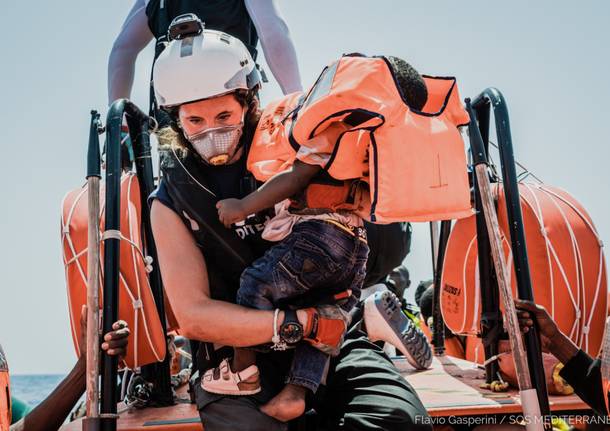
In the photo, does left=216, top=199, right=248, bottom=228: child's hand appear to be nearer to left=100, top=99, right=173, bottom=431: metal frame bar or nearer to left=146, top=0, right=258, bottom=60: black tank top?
left=100, top=99, right=173, bottom=431: metal frame bar

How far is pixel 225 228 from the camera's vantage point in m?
3.21

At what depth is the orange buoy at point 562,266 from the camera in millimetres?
3932

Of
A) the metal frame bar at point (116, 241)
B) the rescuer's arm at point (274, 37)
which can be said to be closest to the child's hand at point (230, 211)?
the metal frame bar at point (116, 241)

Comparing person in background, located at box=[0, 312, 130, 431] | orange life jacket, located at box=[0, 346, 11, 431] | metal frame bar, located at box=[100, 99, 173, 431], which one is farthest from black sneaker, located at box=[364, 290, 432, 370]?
orange life jacket, located at box=[0, 346, 11, 431]

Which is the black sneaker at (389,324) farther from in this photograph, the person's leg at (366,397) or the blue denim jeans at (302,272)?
the blue denim jeans at (302,272)

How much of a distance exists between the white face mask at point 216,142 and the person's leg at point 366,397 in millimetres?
986

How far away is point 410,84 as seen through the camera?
289 centimetres

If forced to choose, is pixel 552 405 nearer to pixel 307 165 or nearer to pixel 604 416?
pixel 604 416

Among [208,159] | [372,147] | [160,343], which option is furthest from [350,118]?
[160,343]

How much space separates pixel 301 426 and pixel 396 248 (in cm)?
169

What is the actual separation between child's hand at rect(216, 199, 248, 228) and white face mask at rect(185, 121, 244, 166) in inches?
8.8

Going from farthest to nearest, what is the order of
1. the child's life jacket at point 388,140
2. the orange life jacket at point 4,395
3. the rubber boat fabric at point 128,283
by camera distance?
the rubber boat fabric at point 128,283 → the child's life jacket at point 388,140 → the orange life jacket at point 4,395

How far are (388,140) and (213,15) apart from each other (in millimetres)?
2064

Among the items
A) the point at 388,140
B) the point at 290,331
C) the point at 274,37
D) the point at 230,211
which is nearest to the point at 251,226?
the point at 230,211
